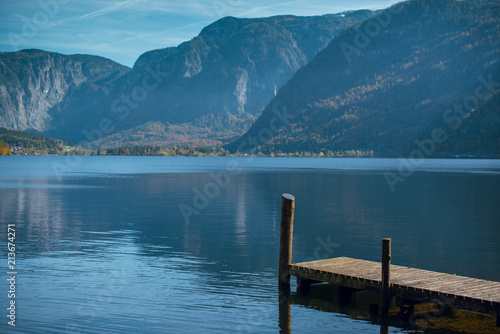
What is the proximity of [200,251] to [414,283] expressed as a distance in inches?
656

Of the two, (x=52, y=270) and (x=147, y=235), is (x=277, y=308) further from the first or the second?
(x=147, y=235)

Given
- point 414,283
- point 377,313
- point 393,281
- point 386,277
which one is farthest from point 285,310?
point 414,283

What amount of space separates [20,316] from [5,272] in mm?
7412

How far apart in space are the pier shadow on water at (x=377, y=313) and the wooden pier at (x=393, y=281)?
1.43 feet

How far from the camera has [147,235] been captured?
41312 mm

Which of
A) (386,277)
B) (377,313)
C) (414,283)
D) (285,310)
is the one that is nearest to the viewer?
(386,277)

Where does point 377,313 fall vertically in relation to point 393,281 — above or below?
below

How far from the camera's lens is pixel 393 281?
21578mm

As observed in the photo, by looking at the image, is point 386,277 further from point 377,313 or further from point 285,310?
point 285,310

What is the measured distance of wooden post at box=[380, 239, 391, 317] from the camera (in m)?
20.9

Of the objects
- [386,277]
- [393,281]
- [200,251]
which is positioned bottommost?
[200,251]

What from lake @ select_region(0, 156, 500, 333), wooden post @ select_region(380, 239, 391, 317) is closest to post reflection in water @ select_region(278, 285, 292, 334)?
lake @ select_region(0, 156, 500, 333)

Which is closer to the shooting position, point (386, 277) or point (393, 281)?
point (386, 277)

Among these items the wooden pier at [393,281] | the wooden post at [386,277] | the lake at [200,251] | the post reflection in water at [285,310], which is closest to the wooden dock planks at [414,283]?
the wooden pier at [393,281]
